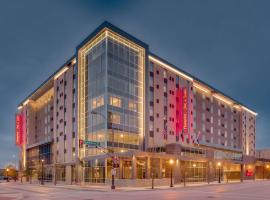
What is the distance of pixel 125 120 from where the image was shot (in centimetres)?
6431

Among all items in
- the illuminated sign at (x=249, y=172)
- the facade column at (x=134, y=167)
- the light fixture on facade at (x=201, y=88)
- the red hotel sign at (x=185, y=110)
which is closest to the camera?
the facade column at (x=134, y=167)

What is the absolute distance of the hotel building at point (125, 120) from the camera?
5944 cm

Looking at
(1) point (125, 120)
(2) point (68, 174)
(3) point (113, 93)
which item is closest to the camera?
(3) point (113, 93)

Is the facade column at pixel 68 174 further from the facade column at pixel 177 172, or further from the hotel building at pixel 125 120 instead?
the facade column at pixel 177 172

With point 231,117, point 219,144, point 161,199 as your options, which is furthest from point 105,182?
point 231,117

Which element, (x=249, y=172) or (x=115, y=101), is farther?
(x=249, y=172)

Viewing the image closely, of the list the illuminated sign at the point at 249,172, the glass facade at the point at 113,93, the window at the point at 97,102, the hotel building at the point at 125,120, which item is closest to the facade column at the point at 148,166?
the hotel building at the point at 125,120

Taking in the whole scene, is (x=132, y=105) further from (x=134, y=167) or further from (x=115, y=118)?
(x=134, y=167)

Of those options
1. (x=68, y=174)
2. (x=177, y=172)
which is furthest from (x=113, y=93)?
(x=68, y=174)

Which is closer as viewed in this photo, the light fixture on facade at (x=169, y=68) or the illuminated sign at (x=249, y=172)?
the light fixture on facade at (x=169, y=68)

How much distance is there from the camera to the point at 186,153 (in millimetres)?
66500

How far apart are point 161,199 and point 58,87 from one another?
62462mm

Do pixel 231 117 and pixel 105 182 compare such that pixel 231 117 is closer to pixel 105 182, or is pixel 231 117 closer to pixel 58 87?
pixel 58 87

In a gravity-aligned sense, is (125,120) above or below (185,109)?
below
